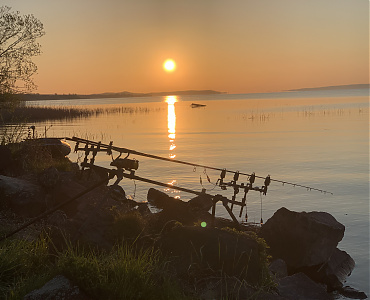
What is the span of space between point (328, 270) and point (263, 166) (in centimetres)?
2100

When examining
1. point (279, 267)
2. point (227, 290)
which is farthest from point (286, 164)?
point (227, 290)

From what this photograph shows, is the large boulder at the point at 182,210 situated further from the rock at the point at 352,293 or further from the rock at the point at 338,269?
the rock at the point at 352,293

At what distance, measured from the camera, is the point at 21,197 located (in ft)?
49.1

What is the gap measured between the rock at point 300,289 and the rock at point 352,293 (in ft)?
7.25

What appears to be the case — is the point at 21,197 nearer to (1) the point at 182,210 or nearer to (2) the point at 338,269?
(1) the point at 182,210

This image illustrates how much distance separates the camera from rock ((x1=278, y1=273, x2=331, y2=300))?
1142 centimetres

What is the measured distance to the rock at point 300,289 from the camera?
37.5 ft

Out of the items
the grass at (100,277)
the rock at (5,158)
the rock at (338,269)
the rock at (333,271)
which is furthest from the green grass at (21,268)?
the rock at (5,158)

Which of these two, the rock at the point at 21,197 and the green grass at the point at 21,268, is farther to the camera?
the rock at the point at 21,197

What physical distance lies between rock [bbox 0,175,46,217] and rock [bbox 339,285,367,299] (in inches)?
376

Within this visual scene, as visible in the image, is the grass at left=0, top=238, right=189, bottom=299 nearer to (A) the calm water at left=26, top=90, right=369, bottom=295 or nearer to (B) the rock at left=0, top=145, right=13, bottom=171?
(A) the calm water at left=26, top=90, right=369, bottom=295

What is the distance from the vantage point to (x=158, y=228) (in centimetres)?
1198

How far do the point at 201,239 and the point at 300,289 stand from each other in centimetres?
391

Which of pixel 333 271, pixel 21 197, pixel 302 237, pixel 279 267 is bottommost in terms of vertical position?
pixel 333 271
